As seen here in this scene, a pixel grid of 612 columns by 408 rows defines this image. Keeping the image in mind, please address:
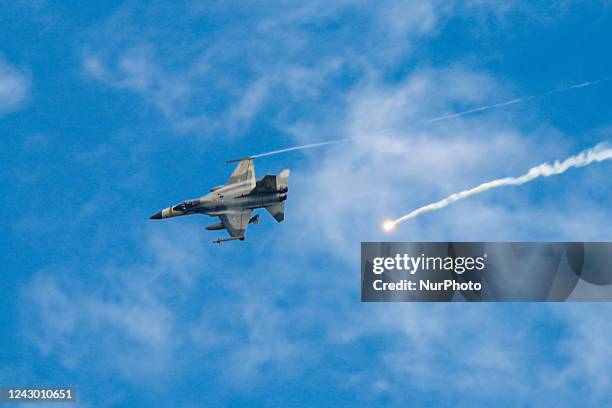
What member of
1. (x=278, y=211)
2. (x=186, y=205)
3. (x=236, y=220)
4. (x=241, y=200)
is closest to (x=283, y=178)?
(x=278, y=211)

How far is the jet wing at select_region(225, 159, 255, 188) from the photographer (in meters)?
157

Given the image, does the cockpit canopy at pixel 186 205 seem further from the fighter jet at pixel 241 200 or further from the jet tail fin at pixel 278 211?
the jet tail fin at pixel 278 211

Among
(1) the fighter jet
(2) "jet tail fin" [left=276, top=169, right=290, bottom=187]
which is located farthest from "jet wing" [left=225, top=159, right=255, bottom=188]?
(2) "jet tail fin" [left=276, top=169, right=290, bottom=187]

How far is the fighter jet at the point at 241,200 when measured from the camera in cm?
15375

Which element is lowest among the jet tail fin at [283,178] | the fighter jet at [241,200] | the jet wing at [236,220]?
the jet wing at [236,220]

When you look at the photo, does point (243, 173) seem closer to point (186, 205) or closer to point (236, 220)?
point (236, 220)

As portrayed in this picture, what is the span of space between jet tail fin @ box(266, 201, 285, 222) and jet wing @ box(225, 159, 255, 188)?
16.0ft

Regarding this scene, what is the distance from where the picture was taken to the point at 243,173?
15800cm

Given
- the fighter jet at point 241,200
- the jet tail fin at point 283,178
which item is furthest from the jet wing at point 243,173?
the jet tail fin at point 283,178

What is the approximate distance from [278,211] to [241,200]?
5142mm

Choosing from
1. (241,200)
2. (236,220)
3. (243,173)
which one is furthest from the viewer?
(243,173)

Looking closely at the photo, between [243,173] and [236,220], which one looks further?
[243,173]

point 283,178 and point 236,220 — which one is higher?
point 283,178

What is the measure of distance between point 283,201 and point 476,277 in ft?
93.9
